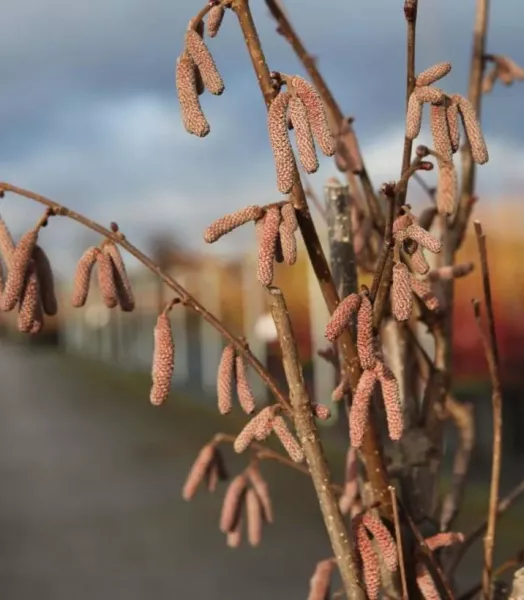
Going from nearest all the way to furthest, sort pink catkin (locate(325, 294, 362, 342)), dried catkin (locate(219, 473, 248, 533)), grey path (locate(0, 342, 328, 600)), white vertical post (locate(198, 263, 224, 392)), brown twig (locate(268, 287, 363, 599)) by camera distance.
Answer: pink catkin (locate(325, 294, 362, 342))
brown twig (locate(268, 287, 363, 599))
dried catkin (locate(219, 473, 248, 533))
grey path (locate(0, 342, 328, 600))
white vertical post (locate(198, 263, 224, 392))

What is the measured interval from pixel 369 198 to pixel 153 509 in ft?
12.1

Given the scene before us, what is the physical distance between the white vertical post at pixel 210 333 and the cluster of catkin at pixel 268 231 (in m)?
6.75

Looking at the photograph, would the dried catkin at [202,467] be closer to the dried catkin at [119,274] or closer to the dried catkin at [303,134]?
the dried catkin at [119,274]

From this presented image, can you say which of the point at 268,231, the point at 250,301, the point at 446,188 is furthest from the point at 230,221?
→ the point at 250,301

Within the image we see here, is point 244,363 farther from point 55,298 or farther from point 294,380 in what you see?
point 55,298

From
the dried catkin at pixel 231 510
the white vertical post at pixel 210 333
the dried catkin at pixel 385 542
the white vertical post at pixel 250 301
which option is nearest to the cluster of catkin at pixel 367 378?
the dried catkin at pixel 385 542

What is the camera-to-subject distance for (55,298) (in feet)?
2.61

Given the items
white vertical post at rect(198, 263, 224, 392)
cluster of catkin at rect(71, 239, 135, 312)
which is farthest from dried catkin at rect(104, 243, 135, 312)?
white vertical post at rect(198, 263, 224, 392)

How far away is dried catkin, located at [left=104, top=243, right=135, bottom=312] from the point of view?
0.80m

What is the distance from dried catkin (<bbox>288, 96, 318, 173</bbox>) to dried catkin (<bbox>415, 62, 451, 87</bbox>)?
0.11 metres

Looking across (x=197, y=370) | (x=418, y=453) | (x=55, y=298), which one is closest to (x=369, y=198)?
(x=418, y=453)

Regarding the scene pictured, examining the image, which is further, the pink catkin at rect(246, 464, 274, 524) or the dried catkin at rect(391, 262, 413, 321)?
the pink catkin at rect(246, 464, 274, 524)

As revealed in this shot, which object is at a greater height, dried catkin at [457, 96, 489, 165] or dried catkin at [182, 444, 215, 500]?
dried catkin at [457, 96, 489, 165]

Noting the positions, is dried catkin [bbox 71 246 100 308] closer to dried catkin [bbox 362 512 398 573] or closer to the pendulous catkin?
the pendulous catkin
